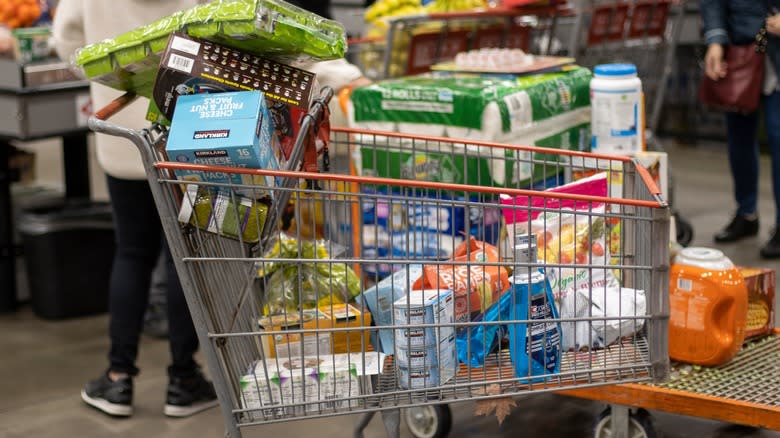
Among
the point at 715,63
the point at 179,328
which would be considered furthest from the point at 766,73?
the point at 179,328

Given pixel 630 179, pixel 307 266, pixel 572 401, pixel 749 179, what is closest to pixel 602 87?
pixel 630 179

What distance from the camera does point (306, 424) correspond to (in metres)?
3.30

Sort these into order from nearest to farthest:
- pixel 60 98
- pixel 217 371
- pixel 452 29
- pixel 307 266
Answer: pixel 217 371 < pixel 307 266 < pixel 60 98 < pixel 452 29

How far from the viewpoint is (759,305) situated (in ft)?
10.4

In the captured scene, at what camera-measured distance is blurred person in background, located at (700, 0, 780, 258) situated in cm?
466

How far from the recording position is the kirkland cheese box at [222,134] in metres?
1.96

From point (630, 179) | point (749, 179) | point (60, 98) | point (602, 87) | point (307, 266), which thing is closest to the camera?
point (307, 266)

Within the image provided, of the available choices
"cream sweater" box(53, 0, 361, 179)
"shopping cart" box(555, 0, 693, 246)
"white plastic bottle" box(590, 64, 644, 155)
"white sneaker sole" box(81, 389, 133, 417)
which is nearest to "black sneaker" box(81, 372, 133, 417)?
"white sneaker sole" box(81, 389, 133, 417)

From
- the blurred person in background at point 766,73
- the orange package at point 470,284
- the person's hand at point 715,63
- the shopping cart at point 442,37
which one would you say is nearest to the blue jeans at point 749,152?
the blurred person in background at point 766,73

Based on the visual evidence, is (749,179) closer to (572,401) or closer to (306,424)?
(572,401)

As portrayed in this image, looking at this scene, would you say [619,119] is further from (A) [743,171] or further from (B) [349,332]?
(A) [743,171]

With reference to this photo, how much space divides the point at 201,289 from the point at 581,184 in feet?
3.25

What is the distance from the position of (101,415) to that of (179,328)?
0.43 m

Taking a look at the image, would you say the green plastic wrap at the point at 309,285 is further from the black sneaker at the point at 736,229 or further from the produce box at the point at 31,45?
the black sneaker at the point at 736,229
